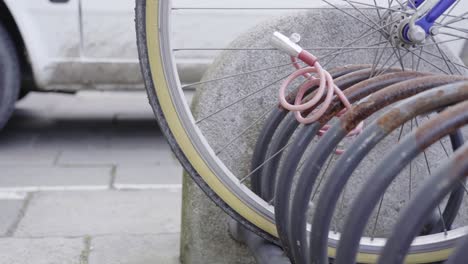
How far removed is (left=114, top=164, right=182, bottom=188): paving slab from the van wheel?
2.73 feet

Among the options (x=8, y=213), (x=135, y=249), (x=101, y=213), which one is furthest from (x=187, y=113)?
(x=8, y=213)

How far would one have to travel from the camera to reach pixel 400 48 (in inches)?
76.4

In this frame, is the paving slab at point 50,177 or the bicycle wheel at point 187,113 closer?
the bicycle wheel at point 187,113

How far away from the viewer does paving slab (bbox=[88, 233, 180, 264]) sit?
7.71 ft

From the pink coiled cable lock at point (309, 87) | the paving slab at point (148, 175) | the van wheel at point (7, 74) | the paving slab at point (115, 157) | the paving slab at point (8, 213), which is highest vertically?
the pink coiled cable lock at point (309, 87)

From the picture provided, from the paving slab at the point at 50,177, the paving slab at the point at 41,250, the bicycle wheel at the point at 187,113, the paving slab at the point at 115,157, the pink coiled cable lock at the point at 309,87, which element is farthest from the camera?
the paving slab at the point at 115,157

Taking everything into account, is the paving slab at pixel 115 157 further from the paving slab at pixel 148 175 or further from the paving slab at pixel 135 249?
the paving slab at pixel 135 249

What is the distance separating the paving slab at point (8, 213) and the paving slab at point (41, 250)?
0.16 m

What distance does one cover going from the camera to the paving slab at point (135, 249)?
235cm

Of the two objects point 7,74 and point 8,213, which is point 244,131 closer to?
point 8,213

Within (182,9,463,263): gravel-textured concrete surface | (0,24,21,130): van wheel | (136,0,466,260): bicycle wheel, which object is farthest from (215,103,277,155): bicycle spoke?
(0,24,21,130): van wheel

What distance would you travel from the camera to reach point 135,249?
7.98 ft

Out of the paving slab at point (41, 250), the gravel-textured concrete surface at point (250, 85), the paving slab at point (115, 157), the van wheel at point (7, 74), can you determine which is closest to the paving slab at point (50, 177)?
the paving slab at point (115, 157)

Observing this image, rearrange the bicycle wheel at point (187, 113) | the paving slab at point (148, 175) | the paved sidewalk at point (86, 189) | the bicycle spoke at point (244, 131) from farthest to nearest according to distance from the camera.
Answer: the paving slab at point (148, 175) < the paved sidewalk at point (86, 189) < the bicycle spoke at point (244, 131) < the bicycle wheel at point (187, 113)
